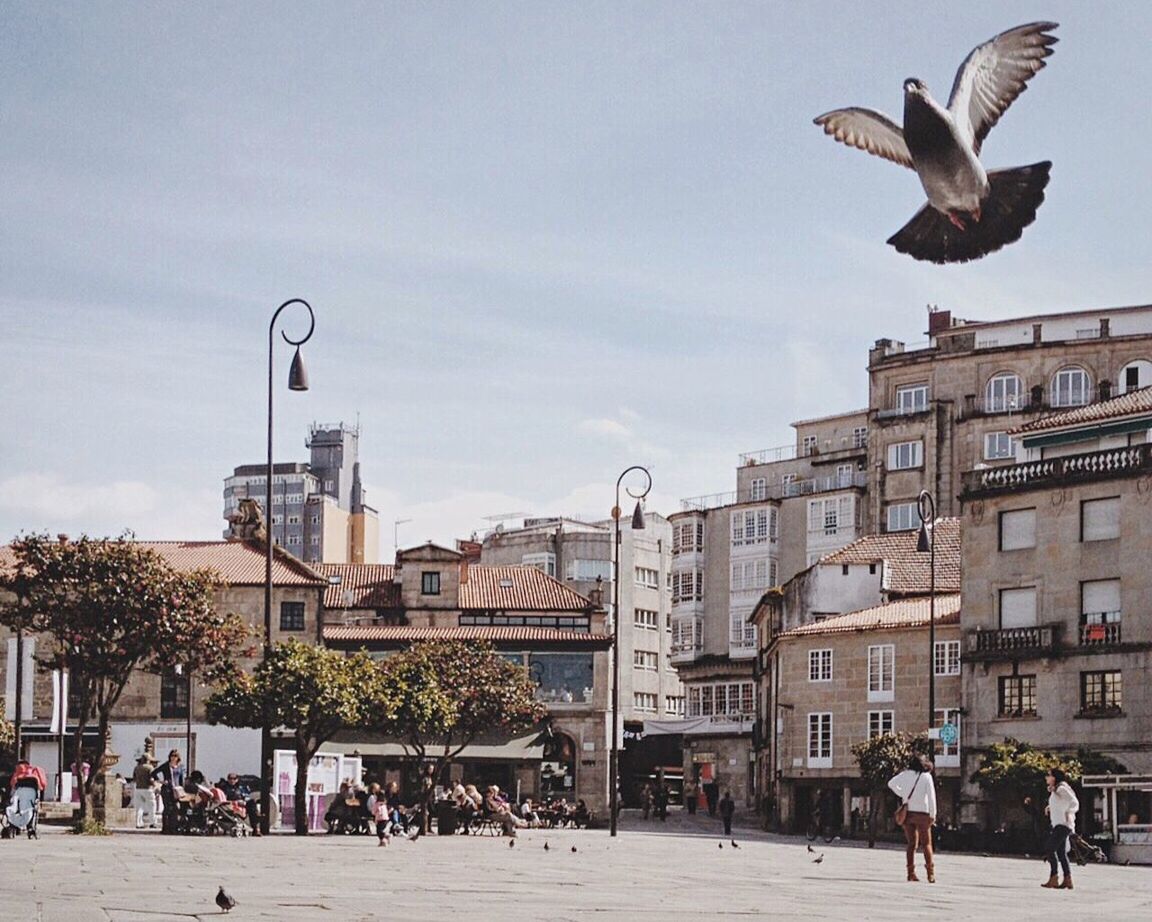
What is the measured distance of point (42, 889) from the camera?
1970 cm

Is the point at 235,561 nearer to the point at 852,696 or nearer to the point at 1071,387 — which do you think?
the point at 852,696

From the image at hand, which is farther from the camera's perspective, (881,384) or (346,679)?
(881,384)

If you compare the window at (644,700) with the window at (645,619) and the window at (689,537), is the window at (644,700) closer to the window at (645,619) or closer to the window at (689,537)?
the window at (645,619)

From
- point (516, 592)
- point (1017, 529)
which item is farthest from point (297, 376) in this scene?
point (516, 592)

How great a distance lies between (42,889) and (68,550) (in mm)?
22117

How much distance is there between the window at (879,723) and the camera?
65.9 m

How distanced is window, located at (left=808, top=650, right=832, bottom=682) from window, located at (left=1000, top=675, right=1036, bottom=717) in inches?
382

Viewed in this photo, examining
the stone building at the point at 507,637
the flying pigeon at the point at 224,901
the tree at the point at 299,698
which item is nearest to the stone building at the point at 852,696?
the stone building at the point at 507,637

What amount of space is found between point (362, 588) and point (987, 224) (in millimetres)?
76173

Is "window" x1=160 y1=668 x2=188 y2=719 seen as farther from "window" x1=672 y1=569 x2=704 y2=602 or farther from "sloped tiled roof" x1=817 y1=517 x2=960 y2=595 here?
"window" x1=672 y1=569 x2=704 y2=602

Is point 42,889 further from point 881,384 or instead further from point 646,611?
point 646,611

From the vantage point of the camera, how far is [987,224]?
1037 centimetres

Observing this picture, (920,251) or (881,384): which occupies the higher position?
(881,384)

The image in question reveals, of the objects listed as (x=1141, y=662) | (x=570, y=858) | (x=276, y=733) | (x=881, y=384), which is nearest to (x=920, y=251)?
(x=570, y=858)
